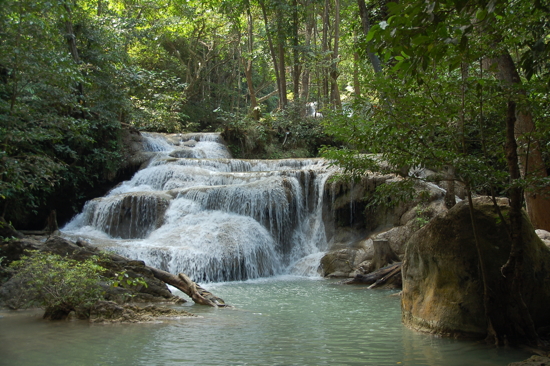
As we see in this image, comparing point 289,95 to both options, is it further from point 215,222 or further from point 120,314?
point 120,314

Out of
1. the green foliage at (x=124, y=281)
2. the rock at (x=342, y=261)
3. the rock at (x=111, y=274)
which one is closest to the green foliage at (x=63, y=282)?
the green foliage at (x=124, y=281)

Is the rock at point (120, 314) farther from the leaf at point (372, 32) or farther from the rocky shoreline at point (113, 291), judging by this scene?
the leaf at point (372, 32)

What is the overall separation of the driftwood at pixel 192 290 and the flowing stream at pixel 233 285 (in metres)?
0.24

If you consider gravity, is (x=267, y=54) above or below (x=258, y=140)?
above

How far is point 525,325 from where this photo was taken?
471 centimetres

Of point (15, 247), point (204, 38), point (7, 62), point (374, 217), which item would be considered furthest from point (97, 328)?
point (204, 38)

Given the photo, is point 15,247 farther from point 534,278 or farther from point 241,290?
point 534,278

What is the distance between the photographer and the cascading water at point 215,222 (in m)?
12.1

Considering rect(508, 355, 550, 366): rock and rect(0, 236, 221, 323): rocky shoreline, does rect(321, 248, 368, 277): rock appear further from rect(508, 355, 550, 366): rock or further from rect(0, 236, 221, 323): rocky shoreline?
rect(508, 355, 550, 366): rock

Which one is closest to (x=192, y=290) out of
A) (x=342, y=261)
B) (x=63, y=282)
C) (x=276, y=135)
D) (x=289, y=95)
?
(x=63, y=282)

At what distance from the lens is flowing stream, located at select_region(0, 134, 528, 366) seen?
454 cm

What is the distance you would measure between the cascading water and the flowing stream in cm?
3

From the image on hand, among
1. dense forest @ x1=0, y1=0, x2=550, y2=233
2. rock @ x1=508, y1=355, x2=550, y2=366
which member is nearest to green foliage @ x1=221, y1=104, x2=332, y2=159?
dense forest @ x1=0, y1=0, x2=550, y2=233

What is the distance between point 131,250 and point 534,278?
9.15 metres
